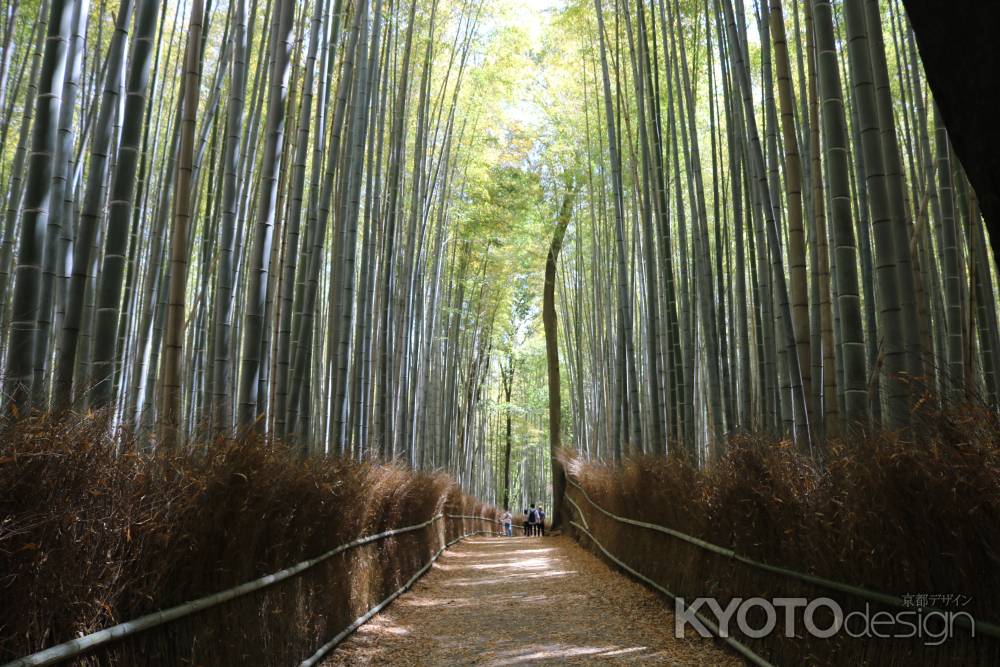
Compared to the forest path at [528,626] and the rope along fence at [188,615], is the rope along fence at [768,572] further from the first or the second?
the rope along fence at [188,615]

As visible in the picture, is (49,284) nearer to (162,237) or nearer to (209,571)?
(209,571)

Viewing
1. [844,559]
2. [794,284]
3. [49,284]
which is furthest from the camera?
[794,284]

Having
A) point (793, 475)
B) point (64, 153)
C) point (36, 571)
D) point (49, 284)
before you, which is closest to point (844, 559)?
point (793, 475)

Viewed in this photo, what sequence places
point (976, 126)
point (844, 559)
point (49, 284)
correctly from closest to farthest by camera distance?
point (976, 126) < point (844, 559) < point (49, 284)

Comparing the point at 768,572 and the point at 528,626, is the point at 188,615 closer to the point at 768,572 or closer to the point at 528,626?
the point at 768,572

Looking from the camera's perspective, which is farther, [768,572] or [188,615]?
[768,572]

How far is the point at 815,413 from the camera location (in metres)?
3.46

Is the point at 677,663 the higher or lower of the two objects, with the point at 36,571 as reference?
lower

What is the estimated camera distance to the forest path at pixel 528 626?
337 centimetres

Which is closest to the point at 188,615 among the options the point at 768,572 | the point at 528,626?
the point at 768,572

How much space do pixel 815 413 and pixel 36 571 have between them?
3127 mm

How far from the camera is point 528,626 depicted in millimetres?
4164

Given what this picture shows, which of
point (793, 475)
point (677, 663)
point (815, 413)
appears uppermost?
point (815, 413)

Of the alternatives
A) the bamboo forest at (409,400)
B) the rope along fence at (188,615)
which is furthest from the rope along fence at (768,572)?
the rope along fence at (188,615)
